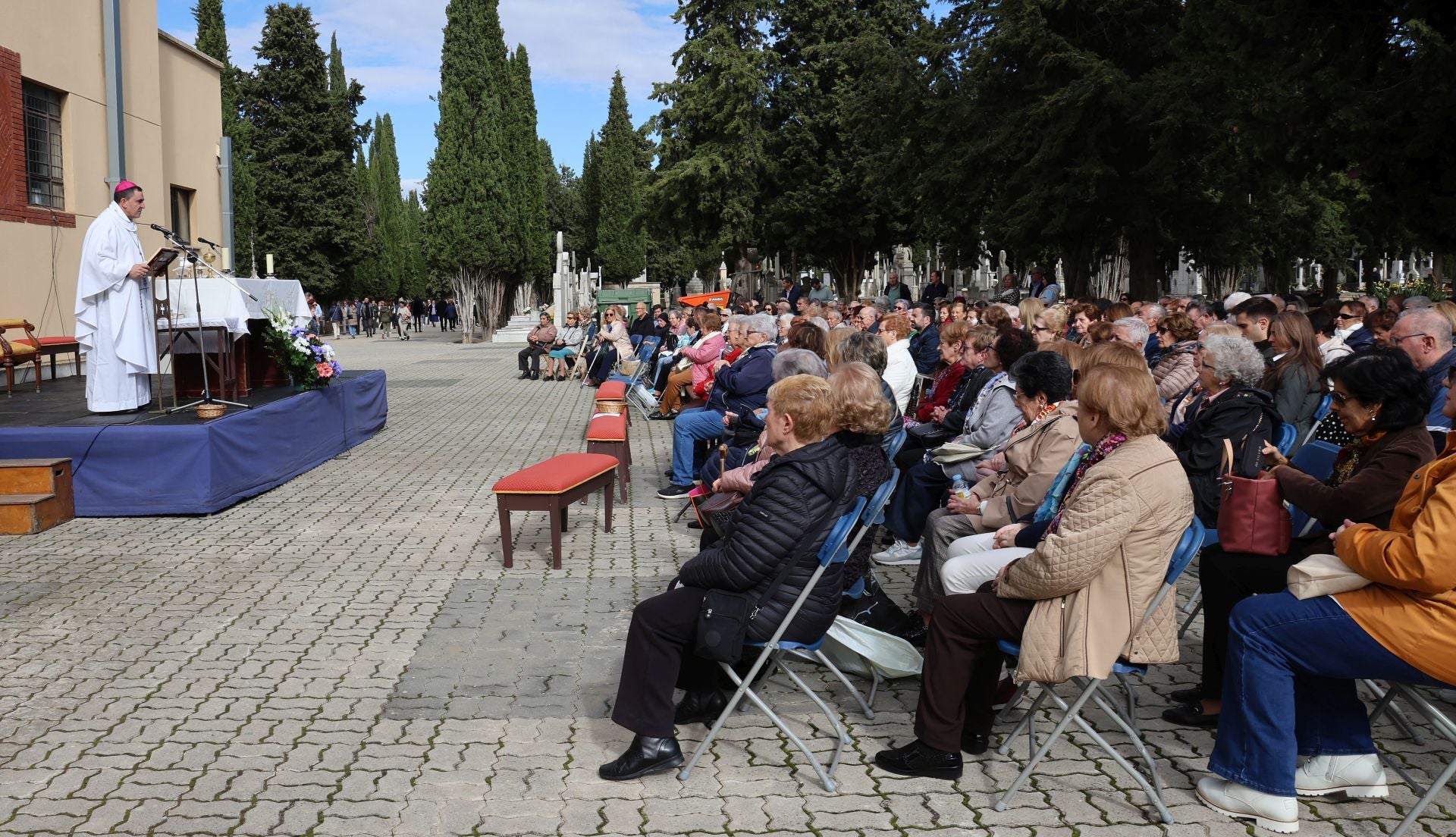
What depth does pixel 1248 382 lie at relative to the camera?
18.3 feet

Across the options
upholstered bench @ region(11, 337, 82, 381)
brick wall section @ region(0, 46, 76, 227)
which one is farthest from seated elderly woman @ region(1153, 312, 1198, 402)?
brick wall section @ region(0, 46, 76, 227)

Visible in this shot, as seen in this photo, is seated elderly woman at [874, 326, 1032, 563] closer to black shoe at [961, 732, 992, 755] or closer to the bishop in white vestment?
black shoe at [961, 732, 992, 755]

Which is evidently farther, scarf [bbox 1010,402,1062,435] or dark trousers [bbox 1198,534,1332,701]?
scarf [bbox 1010,402,1062,435]

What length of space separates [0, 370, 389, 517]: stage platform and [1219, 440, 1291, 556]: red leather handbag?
24.1ft

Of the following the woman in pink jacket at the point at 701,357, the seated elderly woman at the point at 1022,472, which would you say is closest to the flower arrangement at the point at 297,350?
the woman in pink jacket at the point at 701,357

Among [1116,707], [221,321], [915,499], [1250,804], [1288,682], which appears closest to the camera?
[1288,682]

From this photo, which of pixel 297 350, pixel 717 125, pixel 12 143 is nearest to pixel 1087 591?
pixel 297 350

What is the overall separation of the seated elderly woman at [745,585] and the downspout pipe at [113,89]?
694 inches

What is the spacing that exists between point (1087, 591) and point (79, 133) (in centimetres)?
1839

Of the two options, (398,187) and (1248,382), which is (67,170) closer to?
(1248,382)

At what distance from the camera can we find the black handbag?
4090mm

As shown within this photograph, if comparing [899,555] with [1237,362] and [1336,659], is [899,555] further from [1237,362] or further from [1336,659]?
[1336,659]

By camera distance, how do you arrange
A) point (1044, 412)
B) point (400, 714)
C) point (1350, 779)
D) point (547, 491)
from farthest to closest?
point (547, 491)
point (1044, 412)
point (400, 714)
point (1350, 779)

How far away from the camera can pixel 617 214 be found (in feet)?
239
